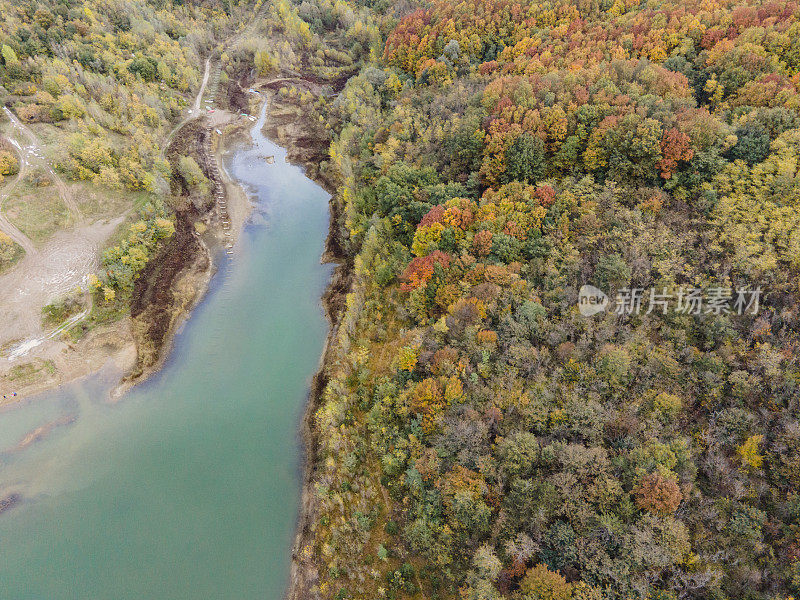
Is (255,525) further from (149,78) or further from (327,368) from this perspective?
(149,78)

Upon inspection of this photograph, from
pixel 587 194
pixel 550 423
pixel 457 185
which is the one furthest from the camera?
pixel 457 185

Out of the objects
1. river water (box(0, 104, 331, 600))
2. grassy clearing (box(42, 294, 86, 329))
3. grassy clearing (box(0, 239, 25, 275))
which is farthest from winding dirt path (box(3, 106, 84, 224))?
river water (box(0, 104, 331, 600))

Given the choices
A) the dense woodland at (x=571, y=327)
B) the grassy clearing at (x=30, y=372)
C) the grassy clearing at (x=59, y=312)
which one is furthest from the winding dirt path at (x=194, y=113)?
the grassy clearing at (x=30, y=372)

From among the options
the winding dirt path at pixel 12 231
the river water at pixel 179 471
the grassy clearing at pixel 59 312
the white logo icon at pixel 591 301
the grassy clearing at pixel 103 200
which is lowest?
the river water at pixel 179 471

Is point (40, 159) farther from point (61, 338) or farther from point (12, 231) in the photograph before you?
point (61, 338)

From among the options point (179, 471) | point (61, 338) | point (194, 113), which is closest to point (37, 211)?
point (61, 338)

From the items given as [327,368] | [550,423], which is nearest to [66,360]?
[327,368]

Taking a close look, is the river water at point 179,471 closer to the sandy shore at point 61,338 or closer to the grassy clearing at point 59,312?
the sandy shore at point 61,338
